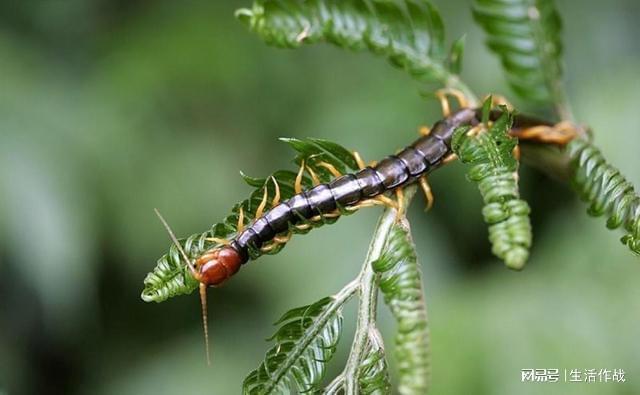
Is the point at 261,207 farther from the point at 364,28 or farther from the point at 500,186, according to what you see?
the point at 364,28

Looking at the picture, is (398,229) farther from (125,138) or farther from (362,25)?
(125,138)

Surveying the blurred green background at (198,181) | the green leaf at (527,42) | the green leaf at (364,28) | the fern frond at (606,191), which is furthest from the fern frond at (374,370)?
the blurred green background at (198,181)

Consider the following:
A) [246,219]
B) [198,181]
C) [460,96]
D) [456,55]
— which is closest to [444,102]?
[460,96]

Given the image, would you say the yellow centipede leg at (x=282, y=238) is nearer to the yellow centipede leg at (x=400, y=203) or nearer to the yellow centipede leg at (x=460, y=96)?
the yellow centipede leg at (x=400, y=203)

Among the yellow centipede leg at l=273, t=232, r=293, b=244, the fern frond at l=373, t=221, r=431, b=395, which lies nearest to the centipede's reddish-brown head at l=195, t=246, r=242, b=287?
the yellow centipede leg at l=273, t=232, r=293, b=244

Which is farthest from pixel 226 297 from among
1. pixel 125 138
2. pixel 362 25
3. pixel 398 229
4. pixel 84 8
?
pixel 398 229

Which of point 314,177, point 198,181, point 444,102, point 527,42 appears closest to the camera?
point 314,177
